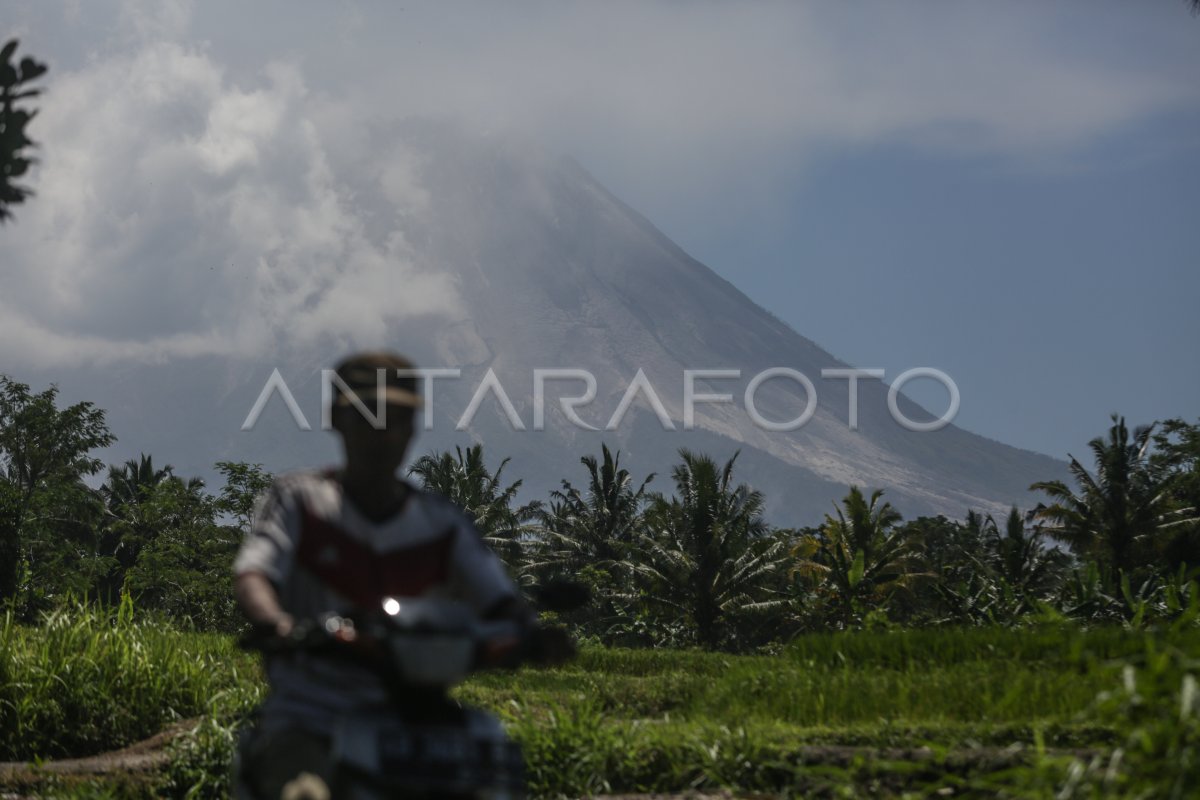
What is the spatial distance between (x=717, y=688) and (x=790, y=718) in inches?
108

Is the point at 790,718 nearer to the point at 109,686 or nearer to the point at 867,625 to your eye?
the point at 109,686

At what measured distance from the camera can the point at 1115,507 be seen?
40.7 m

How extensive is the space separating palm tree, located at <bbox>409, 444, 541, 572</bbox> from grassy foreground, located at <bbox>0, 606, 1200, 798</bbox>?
40.6m

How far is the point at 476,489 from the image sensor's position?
55.8 meters

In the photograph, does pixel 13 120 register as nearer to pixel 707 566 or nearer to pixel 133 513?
pixel 707 566

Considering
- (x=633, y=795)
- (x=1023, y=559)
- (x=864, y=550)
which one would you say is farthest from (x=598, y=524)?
(x=633, y=795)

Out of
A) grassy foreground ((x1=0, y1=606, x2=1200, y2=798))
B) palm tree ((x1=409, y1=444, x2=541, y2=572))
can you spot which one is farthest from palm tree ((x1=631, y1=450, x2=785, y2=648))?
grassy foreground ((x1=0, y1=606, x2=1200, y2=798))

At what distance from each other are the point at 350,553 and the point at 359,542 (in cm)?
3

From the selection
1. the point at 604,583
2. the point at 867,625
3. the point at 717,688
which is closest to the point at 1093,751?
the point at 717,688

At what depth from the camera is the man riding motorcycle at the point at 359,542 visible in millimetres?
2969

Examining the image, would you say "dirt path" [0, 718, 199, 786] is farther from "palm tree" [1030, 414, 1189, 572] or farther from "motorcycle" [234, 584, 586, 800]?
"palm tree" [1030, 414, 1189, 572]

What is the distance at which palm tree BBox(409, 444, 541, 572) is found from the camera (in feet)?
178

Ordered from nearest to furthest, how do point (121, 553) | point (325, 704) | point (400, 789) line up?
point (400, 789)
point (325, 704)
point (121, 553)

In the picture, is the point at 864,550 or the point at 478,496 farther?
the point at 478,496
